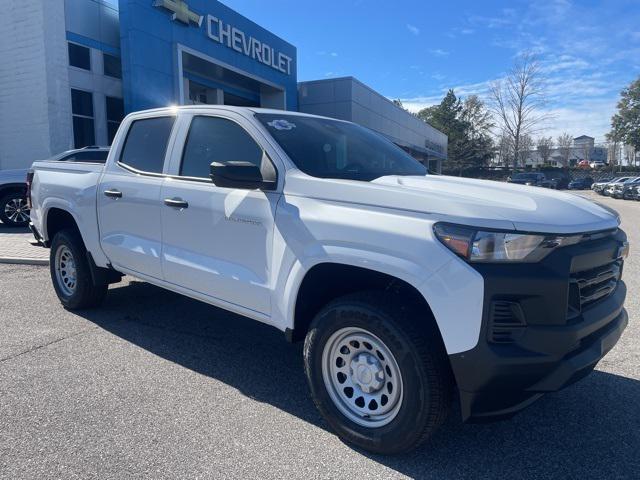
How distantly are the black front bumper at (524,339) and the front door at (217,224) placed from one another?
4.53 ft

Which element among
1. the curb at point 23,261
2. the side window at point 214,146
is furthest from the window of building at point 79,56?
the side window at point 214,146

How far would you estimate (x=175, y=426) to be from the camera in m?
2.94

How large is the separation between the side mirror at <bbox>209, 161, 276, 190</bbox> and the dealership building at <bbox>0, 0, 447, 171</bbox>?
13890mm

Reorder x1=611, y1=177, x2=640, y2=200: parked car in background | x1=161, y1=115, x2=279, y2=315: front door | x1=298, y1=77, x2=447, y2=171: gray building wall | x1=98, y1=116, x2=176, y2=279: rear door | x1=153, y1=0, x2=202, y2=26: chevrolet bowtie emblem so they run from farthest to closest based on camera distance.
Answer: x1=611, y1=177, x2=640, y2=200: parked car in background
x1=298, y1=77, x2=447, y2=171: gray building wall
x1=153, y1=0, x2=202, y2=26: chevrolet bowtie emblem
x1=98, y1=116, x2=176, y2=279: rear door
x1=161, y1=115, x2=279, y2=315: front door

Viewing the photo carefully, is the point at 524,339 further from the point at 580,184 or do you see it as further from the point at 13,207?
the point at 580,184

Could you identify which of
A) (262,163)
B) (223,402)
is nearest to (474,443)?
(223,402)

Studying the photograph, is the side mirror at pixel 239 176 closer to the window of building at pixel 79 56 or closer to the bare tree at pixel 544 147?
the window of building at pixel 79 56

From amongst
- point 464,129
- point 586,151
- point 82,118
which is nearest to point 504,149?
point 464,129

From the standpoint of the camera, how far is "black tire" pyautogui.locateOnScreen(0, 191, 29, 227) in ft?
37.1

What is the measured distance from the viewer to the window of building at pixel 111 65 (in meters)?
17.1

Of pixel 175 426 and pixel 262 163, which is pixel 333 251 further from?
pixel 175 426

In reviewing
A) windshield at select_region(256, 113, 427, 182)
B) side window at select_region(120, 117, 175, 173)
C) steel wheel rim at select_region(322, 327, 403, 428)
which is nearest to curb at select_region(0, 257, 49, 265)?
side window at select_region(120, 117, 175, 173)

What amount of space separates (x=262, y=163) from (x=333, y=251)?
87 cm

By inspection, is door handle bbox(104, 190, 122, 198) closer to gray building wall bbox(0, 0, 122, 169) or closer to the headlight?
the headlight
